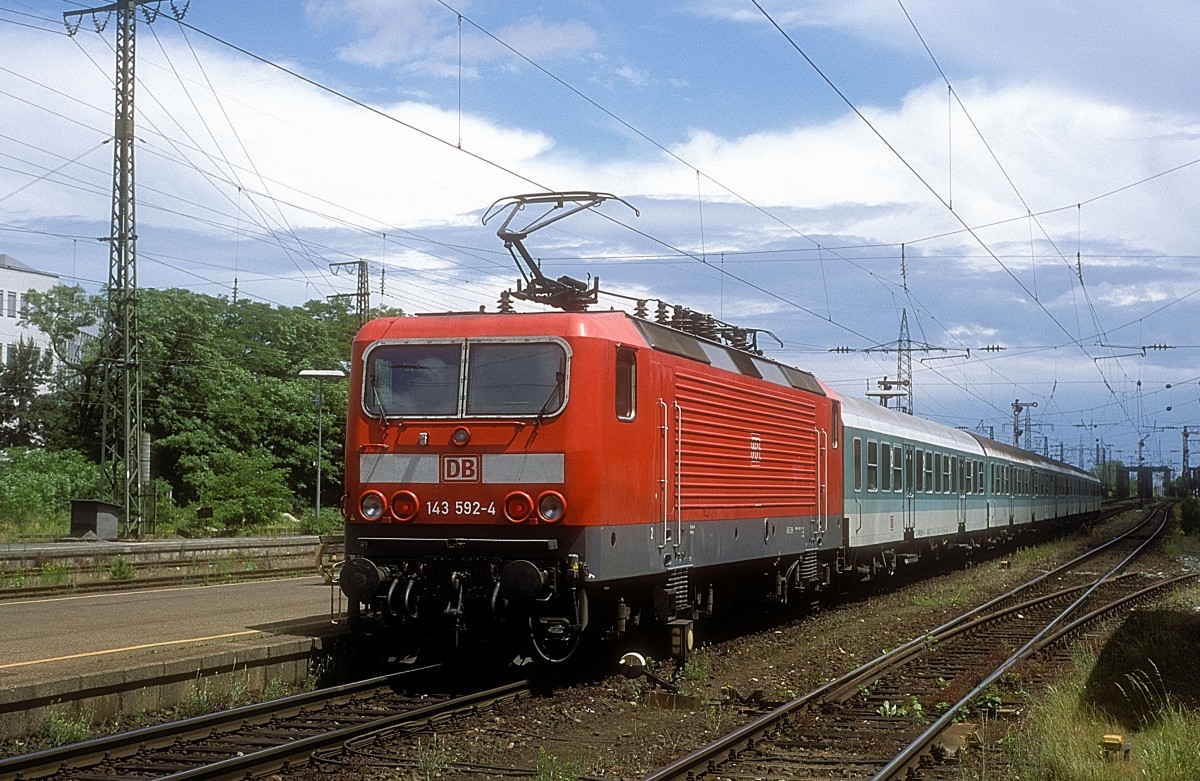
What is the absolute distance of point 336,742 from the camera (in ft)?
29.9

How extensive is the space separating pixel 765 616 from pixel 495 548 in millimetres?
7963

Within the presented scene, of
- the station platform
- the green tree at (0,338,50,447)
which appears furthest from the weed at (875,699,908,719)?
the green tree at (0,338,50,447)

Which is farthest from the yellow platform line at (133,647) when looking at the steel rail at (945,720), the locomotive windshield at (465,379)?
the steel rail at (945,720)

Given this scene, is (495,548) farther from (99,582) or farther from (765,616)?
(99,582)

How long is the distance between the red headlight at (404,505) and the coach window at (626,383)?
1.88m

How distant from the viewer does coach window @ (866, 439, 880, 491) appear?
847 inches

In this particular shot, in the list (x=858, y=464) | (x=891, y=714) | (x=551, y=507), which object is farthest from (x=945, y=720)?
(x=858, y=464)

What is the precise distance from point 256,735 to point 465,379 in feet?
11.7

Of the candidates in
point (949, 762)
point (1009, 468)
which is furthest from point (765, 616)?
point (1009, 468)

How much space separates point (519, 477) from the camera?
11.2 m

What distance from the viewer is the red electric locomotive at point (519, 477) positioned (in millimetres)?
11031

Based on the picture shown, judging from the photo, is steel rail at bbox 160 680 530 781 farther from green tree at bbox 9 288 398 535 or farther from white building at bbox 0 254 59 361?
white building at bbox 0 254 59 361

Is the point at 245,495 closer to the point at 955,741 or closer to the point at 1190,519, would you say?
the point at 955,741

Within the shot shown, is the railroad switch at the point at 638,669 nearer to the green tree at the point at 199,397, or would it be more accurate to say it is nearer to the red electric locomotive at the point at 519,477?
the red electric locomotive at the point at 519,477
